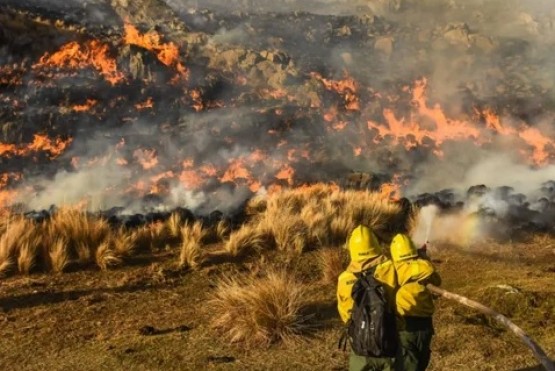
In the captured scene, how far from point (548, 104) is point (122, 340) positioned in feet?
71.6

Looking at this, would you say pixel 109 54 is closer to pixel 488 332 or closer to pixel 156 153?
pixel 156 153

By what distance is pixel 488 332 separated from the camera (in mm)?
6703

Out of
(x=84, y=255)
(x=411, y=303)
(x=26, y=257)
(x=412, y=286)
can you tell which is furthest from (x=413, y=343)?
(x=26, y=257)

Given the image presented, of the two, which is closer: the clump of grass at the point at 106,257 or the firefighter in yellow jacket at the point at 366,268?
the firefighter in yellow jacket at the point at 366,268

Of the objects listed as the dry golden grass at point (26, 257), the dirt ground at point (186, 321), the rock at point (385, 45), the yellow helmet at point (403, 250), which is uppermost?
the rock at point (385, 45)

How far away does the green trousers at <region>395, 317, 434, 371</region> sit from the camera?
13.7 feet

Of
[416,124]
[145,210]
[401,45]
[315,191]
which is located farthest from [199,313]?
[401,45]

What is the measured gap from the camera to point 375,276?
13.2 feet

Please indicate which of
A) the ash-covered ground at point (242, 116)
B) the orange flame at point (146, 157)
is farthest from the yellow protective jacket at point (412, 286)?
the orange flame at point (146, 157)

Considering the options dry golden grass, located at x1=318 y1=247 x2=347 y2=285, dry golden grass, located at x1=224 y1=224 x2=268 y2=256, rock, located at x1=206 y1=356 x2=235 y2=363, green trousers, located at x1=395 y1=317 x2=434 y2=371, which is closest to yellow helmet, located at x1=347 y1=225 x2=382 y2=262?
green trousers, located at x1=395 y1=317 x2=434 y2=371

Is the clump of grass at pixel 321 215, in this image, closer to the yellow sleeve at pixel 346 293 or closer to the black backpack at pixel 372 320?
the yellow sleeve at pixel 346 293

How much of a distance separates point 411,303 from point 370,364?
21.8 inches

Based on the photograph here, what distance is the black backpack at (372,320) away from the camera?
3.67 metres

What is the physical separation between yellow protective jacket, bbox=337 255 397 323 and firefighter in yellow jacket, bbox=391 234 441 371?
0.20 ft
